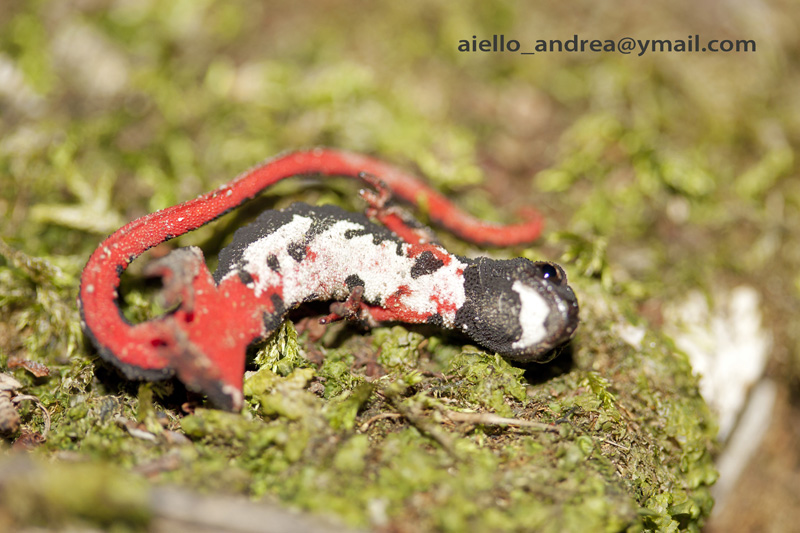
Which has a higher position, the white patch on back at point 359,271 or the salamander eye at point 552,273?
the salamander eye at point 552,273

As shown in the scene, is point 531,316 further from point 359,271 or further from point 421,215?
point 421,215

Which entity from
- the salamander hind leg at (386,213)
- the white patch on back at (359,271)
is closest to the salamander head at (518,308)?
the white patch on back at (359,271)

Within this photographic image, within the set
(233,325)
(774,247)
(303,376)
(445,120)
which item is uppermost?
(445,120)

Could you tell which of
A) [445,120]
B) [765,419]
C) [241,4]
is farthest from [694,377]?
[241,4]

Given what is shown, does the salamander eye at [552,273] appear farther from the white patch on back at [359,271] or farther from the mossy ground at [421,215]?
the mossy ground at [421,215]

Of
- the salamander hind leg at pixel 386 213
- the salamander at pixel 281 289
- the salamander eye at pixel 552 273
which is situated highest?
the salamander hind leg at pixel 386 213

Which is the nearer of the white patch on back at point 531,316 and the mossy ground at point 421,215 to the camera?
the mossy ground at point 421,215

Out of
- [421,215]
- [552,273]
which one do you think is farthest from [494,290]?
[421,215]

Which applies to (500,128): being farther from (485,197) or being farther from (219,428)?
(219,428)
